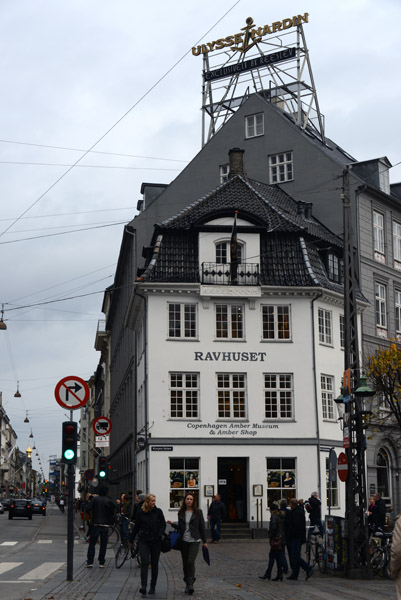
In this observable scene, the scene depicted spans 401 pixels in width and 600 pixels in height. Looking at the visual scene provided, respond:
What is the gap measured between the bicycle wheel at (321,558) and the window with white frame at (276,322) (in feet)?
60.2

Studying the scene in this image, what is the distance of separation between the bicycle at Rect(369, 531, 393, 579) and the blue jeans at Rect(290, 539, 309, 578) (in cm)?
174

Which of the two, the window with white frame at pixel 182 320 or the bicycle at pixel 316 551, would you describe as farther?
the window with white frame at pixel 182 320

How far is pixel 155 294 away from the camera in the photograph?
38.2m

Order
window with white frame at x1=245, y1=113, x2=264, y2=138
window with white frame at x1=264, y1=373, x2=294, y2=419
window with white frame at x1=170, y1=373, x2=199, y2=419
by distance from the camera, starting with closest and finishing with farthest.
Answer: window with white frame at x1=170, y1=373, x2=199, y2=419, window with white frame at x1=264, y1=373, x2=294, y2=419, window with white frame at x1=245, y1=113, x2=264, y2=138

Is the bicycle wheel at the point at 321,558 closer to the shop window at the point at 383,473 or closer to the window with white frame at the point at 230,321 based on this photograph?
the window with white frame at the point at 230,321

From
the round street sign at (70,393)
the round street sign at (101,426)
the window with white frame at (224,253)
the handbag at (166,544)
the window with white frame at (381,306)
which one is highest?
the window with white frame at (224,253)

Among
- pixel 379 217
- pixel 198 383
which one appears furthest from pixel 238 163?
pixel 198 383

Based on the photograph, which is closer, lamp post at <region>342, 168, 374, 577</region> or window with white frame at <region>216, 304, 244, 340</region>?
lamp post at <region>342, 168, 374, 577</region>

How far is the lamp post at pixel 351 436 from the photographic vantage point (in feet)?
64.5

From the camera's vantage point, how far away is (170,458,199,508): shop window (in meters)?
36.5

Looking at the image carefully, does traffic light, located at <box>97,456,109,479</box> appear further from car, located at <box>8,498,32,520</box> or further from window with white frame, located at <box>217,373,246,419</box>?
car, located at <box>8,498,32,520</box>

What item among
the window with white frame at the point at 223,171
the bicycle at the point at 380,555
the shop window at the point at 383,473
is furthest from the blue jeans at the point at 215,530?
the window with white frame at the point at 223,171

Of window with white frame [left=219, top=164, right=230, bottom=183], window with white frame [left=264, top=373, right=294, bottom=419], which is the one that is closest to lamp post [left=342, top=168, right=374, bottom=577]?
window with white frame [left=264, top=373, right=294, bottom=419]

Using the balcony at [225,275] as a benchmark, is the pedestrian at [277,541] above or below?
below
